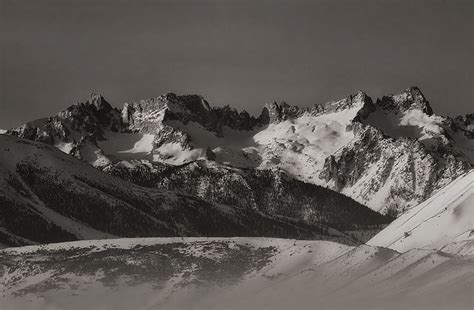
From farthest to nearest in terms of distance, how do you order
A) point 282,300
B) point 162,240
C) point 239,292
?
point 162,240 → point 239,292 → point 282,300

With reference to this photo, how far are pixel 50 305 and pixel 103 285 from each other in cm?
780

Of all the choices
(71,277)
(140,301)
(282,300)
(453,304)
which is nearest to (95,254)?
(71,277)

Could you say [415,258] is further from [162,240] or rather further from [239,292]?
[162,240]

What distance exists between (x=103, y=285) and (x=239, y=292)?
738 inches

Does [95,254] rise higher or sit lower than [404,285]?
higher

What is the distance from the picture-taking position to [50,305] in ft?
513

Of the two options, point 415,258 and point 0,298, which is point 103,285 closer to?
point 0,298

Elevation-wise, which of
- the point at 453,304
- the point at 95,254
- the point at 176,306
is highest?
the point at 95,254

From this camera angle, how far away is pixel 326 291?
485 ft

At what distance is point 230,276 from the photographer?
161m

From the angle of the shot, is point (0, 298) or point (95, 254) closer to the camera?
point (0, 298)

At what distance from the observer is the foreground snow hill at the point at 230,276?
143m

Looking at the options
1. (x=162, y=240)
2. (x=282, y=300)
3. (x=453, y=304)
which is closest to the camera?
(x=453, y=304)

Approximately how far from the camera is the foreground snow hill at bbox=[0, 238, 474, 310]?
5615 inches
